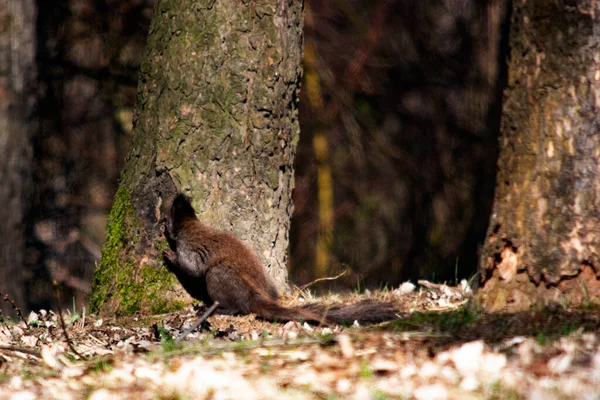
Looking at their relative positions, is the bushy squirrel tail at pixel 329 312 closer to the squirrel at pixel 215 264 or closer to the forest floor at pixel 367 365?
the squirrel at pixel 215 264

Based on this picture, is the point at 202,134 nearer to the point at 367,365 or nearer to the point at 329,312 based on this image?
the point at 329,312

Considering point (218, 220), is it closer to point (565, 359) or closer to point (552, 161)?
point (552, 161)

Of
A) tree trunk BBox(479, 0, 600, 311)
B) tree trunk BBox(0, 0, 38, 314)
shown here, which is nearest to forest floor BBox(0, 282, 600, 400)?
tree trunk BBox(479, 0, 600, 311)

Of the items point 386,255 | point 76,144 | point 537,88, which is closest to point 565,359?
point 537,88

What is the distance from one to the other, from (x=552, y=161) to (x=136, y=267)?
368cm

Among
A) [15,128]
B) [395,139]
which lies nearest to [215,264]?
[15,128]

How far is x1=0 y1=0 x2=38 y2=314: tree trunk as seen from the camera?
34.8ft

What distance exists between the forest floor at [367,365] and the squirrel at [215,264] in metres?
1.99

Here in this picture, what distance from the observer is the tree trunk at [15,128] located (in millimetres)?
10602

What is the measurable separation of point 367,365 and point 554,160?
169cm

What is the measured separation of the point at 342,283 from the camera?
535 inches

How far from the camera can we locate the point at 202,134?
664 centimetres

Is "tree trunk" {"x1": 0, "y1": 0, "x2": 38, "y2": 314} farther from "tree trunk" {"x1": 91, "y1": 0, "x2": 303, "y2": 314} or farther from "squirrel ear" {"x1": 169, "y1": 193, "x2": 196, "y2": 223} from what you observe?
"squirrel ear" {"x1": 169, "y1": 193, "x2": 196, "y2": 223}

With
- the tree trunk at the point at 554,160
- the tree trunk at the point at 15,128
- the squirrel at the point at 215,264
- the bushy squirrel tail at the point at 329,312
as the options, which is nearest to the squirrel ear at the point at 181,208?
the squirrel at the point at 215,264
